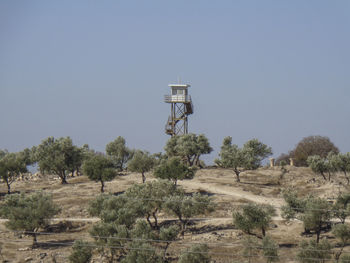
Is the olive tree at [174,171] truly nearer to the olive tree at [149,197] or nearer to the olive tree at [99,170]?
the olive tree at [99,170]

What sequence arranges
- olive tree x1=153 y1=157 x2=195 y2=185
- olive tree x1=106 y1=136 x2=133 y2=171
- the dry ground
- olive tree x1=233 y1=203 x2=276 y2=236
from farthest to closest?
olive tree x1=106 y1=136 x2=133 y2=171 < olive tree x1=153 y1=157 x2=195 y2=185 < the dry ground < olive tree x1=233 y1=203 x2=276 y2=236

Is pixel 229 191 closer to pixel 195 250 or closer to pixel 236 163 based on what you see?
pixel 236 163

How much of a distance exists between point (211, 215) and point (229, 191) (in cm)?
1119

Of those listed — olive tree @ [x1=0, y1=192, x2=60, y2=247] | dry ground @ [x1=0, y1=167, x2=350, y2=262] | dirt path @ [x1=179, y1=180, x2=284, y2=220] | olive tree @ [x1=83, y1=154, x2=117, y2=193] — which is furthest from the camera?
olive tree @ [x1=83, y1=154, x2=117, y2=193]

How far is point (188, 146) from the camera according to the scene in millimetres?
75625

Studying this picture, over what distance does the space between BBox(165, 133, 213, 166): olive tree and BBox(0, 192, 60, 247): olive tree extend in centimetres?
3668

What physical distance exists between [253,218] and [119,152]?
55.1m

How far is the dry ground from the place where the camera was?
113ft

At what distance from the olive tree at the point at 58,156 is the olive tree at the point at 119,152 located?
684 inches

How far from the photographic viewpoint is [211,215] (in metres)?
43.2

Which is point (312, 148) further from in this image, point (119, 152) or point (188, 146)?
point (119, 152)

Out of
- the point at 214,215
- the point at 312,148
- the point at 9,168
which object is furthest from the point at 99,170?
the point at 312,148

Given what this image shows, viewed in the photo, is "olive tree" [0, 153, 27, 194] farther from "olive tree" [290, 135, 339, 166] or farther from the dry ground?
"olive tree" [290, 135, 339, 166]

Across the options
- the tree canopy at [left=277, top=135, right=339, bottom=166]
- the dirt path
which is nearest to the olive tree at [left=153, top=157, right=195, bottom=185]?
the dirt path
